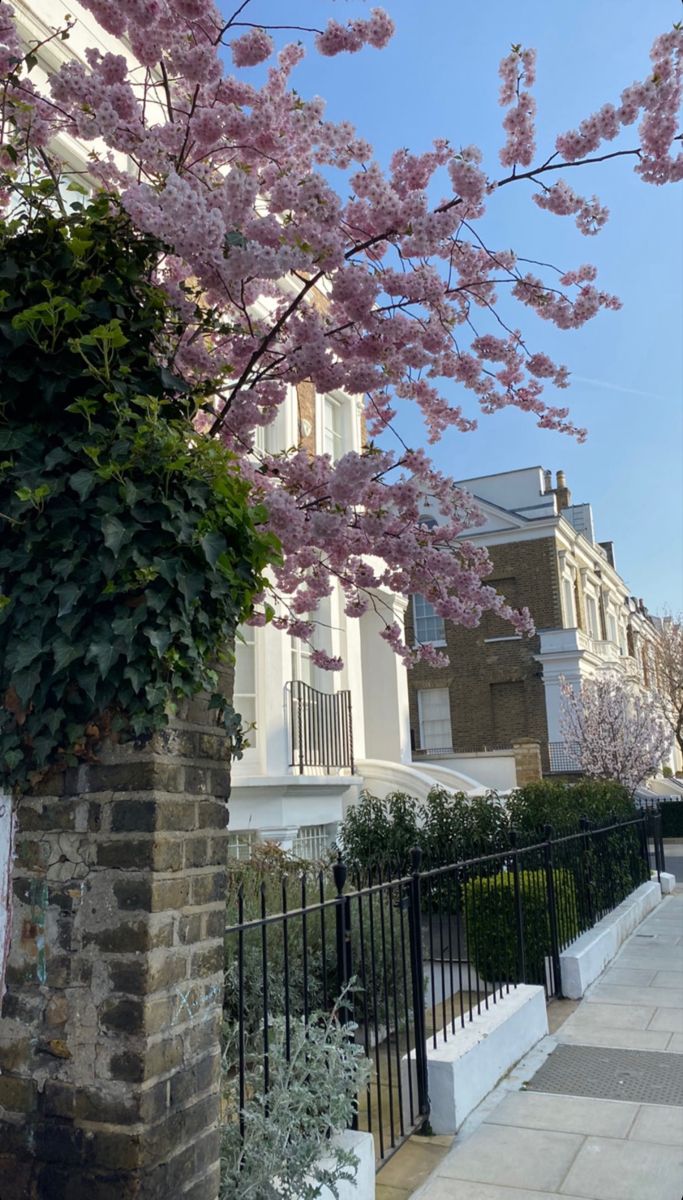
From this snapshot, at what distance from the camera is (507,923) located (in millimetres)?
7230

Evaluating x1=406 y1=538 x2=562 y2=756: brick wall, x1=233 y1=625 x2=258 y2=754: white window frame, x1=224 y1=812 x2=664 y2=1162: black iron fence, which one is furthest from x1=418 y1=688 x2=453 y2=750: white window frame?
x1=233 y1=625 x2=258 y2=754: white window frame

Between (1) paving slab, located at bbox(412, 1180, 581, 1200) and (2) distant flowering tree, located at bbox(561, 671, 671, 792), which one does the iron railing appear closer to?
(2) distant flowering tree, located at bbox(561, 671, 671, 792)

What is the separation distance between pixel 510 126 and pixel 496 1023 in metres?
5.17

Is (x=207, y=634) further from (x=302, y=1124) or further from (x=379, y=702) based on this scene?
(x=379, y=702)

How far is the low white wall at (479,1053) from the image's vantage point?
4.76 meters

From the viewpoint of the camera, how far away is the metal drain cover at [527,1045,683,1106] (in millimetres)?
5297

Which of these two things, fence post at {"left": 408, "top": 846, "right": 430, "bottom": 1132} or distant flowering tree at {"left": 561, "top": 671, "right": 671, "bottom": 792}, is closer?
fence post at {"left": 408, "top": 846, "right": 430, "bottom": 1132}

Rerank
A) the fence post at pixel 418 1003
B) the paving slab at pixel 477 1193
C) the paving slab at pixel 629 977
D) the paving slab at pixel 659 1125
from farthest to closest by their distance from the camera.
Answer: the paving slab at pixel 629 977
the fence post at pixel 418 1003
the paving slab at pixel 659 1125
the paving slab at pixel 477 1193

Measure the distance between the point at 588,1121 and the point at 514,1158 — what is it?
2.20ft

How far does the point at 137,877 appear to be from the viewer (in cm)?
270

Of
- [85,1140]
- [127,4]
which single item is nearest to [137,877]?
[85,1140]

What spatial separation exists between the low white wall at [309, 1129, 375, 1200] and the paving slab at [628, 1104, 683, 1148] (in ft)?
4.91

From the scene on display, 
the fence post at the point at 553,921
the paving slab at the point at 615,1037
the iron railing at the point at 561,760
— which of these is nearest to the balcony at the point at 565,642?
the iron railing at the point at 561,760

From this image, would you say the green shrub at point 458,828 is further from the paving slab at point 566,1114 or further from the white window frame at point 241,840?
the paving slab at point 566,1114
